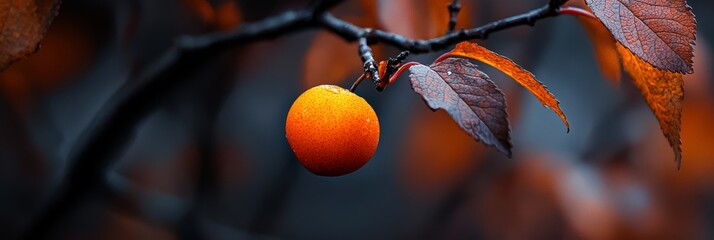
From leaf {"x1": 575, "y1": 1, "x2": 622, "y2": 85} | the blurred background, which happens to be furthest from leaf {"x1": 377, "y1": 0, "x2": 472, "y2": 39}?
leaf {"x1": 575, "y1": 1, "x2": 622, "y2": 85}

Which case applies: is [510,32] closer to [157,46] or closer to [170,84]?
[157,46]

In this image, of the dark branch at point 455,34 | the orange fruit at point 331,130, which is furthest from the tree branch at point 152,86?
the orange fruit at point 331,130

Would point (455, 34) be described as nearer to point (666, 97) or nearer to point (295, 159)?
point (666, 97)

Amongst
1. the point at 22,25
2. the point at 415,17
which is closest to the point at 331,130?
the point at 22,25

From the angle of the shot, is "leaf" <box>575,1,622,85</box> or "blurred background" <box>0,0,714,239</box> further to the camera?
"blurred background" <box>0,0,714,239</box>

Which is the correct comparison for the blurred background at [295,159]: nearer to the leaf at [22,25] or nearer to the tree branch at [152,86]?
the tree branch at [152,86]

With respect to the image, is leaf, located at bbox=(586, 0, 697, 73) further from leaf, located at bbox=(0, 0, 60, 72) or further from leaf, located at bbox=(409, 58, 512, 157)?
leaf, located at bbox=(0, 0, 60, 72)

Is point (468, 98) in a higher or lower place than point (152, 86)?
higher
